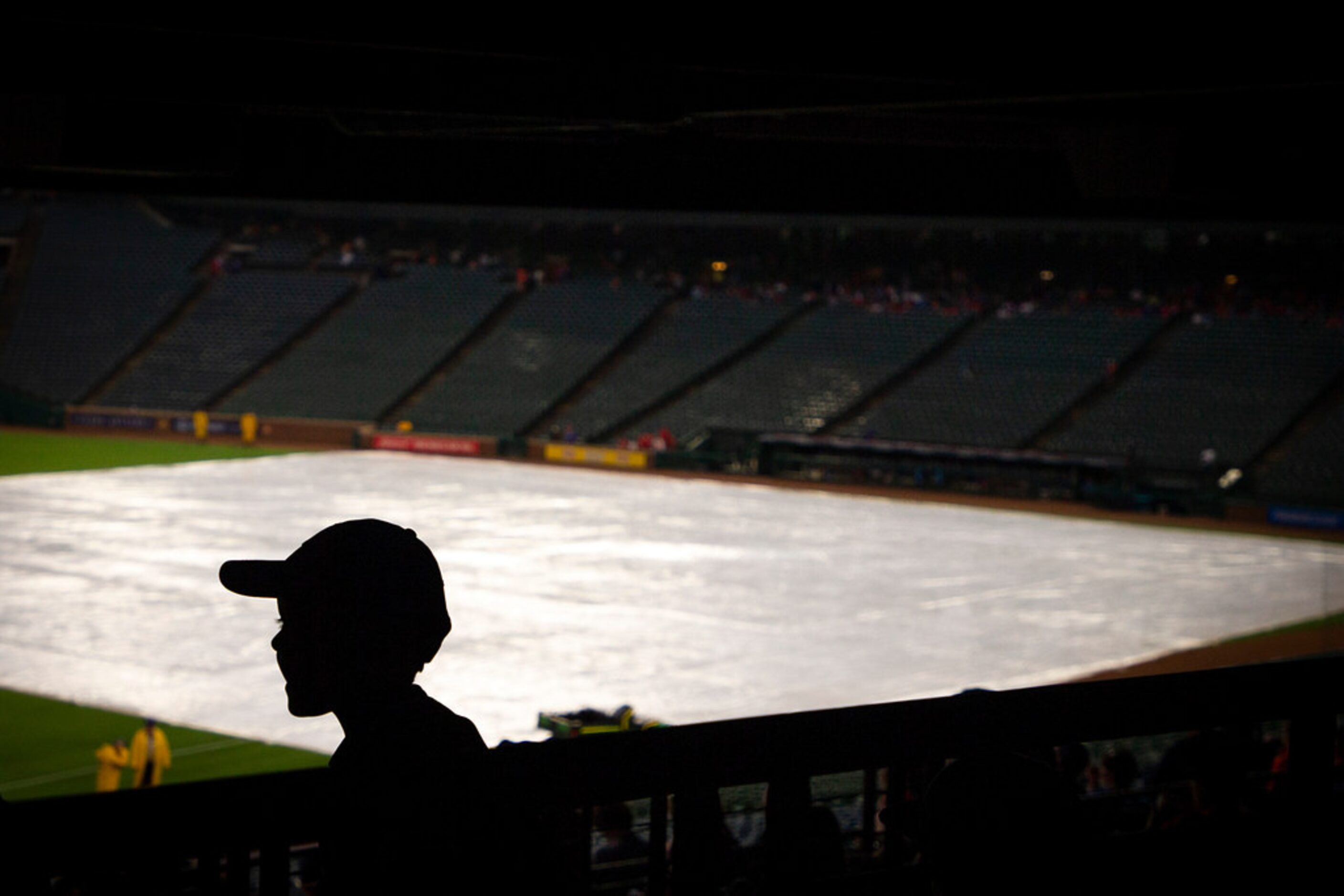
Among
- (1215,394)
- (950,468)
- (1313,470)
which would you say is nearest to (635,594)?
(950,468)

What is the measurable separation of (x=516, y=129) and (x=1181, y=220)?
158 inches

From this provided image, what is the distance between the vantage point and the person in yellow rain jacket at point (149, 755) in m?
14.5

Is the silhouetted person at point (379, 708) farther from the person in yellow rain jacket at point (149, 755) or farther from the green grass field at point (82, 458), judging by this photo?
the green grass field at point (82, 458)

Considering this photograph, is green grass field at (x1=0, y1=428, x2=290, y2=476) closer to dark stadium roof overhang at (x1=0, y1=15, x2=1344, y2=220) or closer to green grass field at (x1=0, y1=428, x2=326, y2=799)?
green grass field at (x1=0, y1=428, x2=326, y2=799)

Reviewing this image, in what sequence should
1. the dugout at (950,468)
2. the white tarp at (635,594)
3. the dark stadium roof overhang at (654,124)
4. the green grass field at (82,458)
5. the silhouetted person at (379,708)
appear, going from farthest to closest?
the green grass field at (82,458) → the dugout at (950,468) → the white tarp at (635,594) → the dark stadium roof overhang at (654,124) → the silhouetted person at (379,708)

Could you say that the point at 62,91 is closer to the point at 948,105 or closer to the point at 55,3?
the point at 55,3

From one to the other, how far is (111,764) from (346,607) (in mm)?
13499

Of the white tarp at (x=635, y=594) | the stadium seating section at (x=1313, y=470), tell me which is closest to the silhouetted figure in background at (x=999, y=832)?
the white tarp at (x=635, y=594)

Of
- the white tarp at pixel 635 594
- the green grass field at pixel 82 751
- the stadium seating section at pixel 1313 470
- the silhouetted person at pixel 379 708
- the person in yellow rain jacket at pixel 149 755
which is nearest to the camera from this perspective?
the silhouetted person at pixel 379 708

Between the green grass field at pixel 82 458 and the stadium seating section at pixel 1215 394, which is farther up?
the stadium seating section at pixel 1215 394

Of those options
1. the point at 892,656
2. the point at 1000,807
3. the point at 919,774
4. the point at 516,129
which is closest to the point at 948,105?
the point at 516,129

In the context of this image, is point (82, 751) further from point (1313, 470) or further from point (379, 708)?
point (1313, 470)

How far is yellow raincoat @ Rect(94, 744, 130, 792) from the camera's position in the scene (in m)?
14.3

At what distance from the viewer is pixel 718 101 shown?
232 inches
